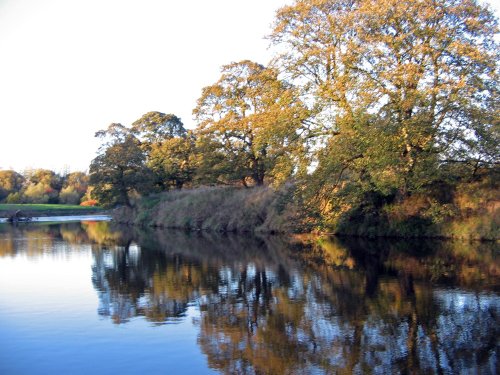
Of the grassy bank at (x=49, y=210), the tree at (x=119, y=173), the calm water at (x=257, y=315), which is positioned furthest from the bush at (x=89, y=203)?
the calm water at (x=257, y=315)

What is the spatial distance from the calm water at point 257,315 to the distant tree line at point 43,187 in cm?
8304

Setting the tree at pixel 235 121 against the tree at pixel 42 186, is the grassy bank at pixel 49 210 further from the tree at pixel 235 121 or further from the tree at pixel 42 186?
the tree at pixel 235 121

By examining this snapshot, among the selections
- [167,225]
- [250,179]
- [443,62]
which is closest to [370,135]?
[443,62]

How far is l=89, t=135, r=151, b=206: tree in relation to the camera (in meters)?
57.8

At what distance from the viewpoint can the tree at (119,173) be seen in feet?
190

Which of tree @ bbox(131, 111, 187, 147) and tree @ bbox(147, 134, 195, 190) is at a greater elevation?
tree @ bbox(131, 111, 187, 147)

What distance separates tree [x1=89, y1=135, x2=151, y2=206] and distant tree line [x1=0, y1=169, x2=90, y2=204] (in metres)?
41.5

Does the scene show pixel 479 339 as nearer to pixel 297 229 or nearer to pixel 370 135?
pixel 370 135

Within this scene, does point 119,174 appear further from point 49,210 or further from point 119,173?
point 49,210

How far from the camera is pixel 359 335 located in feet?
34.5

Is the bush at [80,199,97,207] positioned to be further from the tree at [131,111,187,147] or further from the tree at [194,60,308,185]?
the tree at [194,60,308,185]

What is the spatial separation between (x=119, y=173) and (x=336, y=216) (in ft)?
113

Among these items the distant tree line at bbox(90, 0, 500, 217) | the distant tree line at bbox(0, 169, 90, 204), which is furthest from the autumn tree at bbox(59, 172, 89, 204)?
the distant tree line at bbox(90, 0, 500, 217)

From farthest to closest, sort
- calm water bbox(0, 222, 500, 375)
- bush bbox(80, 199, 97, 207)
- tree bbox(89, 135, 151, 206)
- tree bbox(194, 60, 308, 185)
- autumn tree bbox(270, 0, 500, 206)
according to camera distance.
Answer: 1. bush bbox(80, 199, 97, 207)
2. tree bbox(89, 135, 151, 206)
3. tree bbox(194, 60, 308, 185)
4. autumn tree bbox(270, 0, 500, 206)
5. calm water bbox(0, 222, 500, 375)
